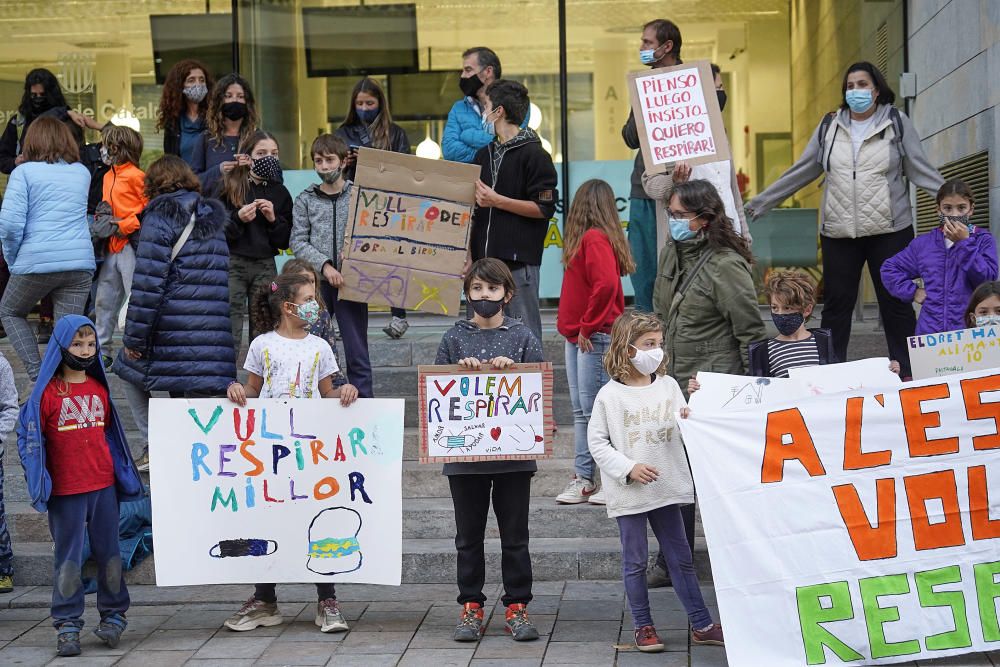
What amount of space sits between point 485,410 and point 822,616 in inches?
68.2

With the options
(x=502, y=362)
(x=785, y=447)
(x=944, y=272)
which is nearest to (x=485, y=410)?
(x=502, y=362)

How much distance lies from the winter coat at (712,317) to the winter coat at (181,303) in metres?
2.49

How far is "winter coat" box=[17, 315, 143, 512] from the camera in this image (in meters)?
6.02

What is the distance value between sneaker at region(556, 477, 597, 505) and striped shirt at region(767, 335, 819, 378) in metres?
1.62

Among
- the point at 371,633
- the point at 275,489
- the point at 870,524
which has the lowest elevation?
the point at 371,633

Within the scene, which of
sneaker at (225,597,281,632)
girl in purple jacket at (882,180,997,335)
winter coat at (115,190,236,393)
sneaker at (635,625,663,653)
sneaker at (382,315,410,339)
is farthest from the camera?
sneaker at (382,315,410,339)

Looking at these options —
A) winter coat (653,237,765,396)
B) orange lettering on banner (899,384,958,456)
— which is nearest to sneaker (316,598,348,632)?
winter coat (653,237,765,396)

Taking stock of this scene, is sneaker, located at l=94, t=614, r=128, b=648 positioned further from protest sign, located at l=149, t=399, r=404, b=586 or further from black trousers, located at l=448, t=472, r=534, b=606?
black trousers, located at l=448, t=472, r=534, b=606

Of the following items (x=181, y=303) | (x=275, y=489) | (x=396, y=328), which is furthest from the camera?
(x=396, y=328)

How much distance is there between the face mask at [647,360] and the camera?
19.1ft

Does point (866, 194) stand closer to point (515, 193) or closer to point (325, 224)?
point (515, 193)

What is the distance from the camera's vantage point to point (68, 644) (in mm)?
6070

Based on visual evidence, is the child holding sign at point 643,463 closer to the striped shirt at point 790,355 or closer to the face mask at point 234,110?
the striped shirt at point 790,355

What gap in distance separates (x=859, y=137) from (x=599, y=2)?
16.7ft
